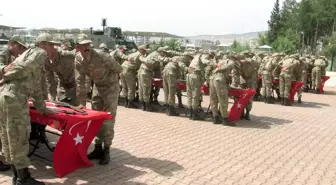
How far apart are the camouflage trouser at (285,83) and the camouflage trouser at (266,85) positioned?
40 cm

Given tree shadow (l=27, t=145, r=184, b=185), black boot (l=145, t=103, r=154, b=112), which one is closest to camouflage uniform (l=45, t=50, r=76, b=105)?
tree shadow (l=27, t=145, r=184, b=185)

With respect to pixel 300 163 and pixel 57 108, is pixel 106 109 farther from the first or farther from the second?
pixel 300 163

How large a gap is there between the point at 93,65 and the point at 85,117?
88cm

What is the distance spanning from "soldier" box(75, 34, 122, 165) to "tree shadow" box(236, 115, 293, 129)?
14.5 ft

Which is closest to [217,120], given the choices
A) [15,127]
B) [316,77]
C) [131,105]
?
[131,105]

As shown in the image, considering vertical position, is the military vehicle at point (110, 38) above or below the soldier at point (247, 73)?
above

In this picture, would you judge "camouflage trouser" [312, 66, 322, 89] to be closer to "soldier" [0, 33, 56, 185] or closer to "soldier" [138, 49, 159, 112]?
"soldier" [138, 49, 159, 112]

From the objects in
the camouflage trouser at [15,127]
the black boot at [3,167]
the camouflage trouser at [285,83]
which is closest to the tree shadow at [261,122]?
the camouflage trouser at [285,83]

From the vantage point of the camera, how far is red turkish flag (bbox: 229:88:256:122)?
30.1 ft

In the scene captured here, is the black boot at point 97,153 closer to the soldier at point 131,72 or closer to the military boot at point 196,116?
the military boot at point 196,116

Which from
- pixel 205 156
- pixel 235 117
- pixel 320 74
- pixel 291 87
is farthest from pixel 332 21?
pixel 205 156

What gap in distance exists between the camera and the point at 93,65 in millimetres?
5371

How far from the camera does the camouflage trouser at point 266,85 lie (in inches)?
505

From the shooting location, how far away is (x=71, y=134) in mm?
4824
